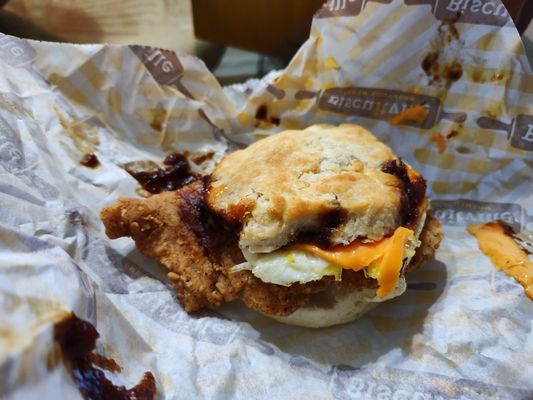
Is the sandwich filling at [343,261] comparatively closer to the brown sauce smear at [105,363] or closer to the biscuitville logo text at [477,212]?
the brown sauce smear at [105,363]

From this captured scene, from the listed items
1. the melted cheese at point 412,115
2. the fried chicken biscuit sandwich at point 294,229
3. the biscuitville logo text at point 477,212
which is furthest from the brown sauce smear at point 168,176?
the biscuitville logo text at point 477,212

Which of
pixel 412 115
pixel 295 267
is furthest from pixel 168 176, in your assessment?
pixel 412 115

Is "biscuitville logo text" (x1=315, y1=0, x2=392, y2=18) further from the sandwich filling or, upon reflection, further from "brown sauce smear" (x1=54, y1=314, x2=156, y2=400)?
"brown sauce smear" (x1=54, y1=314, x2=156, y2=400)

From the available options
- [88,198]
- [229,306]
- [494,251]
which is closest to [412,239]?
[494,251]

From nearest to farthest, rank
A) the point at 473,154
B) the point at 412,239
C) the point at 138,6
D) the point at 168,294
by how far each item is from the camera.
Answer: the point at 412,239
the point at 168,294
the point at 473,154
the point at 138,6

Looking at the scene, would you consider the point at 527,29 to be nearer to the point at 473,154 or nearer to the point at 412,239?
the point at 473,154

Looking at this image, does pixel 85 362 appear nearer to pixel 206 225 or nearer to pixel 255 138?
pixel 206 225

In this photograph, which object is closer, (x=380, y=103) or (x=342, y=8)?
(x=342, y=8)
